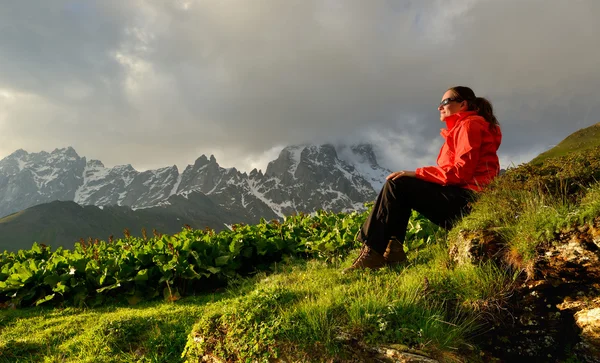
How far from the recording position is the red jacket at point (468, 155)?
5.95 m

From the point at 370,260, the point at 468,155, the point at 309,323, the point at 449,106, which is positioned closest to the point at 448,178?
the point at 468,155

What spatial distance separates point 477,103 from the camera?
655cm

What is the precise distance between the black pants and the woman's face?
53.3 inches

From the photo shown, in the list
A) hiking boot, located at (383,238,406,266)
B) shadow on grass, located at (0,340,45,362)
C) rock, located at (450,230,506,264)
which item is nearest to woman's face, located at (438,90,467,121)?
rock, located at (450,230,506,264)

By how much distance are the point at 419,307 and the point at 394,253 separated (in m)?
2.15

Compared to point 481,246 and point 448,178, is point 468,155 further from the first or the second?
point 481,246

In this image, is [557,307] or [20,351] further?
[20,351]

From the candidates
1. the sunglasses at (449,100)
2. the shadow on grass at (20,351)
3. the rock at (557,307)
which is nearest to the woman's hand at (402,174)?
the sunglasses at (449,100)

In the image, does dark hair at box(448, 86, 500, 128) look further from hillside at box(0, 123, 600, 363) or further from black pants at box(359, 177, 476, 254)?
black pants at box(359, 177, 476, 254)

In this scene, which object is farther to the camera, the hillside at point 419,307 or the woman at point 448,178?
the woman at point 448,178

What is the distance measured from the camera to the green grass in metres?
4.31

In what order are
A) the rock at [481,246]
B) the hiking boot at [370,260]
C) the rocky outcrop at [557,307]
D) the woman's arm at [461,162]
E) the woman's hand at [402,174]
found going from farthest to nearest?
the hiking boot at [370,260]
the woman's hand at [402,174]
the woman's arm at [461,162]
the rock at [481,246]
the rocky outcrop at [557,307]

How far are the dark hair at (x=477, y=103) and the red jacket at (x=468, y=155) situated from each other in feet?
0.56

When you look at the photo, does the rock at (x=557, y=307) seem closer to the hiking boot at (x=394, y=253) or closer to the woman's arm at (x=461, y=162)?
the woman's arm at (x=461, y=162)
